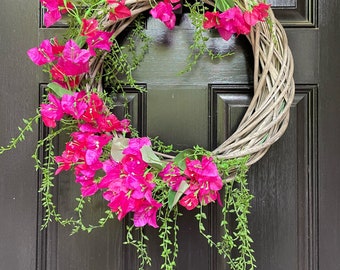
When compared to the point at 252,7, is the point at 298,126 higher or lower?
lower

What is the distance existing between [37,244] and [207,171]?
50 centimetres

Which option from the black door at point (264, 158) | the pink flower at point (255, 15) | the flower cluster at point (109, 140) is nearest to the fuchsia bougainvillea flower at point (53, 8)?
the flower cluster at point (109, 140)

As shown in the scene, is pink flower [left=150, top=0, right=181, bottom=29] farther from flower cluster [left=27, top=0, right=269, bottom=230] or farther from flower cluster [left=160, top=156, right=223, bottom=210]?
flower cluster [left=160, top=156, right=223, bottom=210]

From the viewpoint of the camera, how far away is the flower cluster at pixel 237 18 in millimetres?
871

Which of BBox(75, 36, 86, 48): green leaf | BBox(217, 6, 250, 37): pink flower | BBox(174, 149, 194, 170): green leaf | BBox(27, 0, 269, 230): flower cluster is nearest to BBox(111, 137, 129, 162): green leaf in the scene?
BBox(27, 0, 269, 230): flower cluster

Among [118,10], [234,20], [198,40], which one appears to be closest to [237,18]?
[234,20]

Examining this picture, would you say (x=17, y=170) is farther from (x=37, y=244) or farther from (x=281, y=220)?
(x=281, y=220)

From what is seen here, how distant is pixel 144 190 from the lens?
33.3 inches

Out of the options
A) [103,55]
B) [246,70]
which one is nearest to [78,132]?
[103,55]

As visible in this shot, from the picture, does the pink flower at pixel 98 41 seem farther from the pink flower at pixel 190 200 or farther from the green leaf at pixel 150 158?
the pink flower at pixel 190 200

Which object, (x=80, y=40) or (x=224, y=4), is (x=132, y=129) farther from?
(x=224, y=4)

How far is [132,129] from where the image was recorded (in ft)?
3.25

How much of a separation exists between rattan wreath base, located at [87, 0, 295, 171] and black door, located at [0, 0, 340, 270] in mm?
107

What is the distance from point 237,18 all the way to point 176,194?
1.21ft
